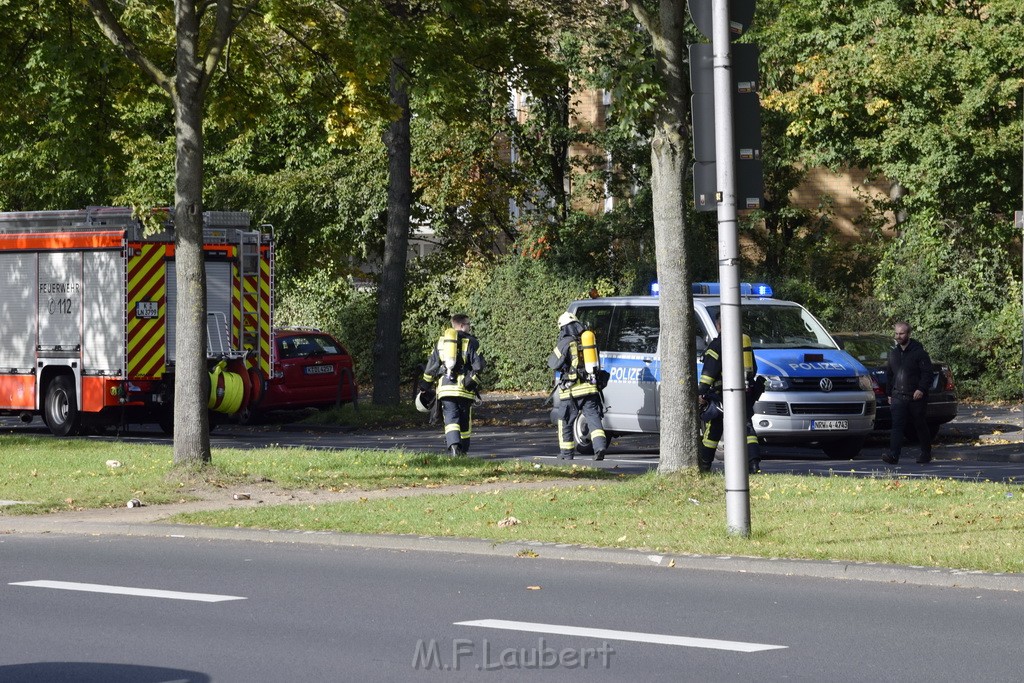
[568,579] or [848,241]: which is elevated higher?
[848,241]

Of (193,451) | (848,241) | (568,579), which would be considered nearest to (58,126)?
(193,451)

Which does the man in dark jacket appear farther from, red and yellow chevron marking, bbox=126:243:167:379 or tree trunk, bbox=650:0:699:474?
red and yellow chevron marking, bbox=126:243:167:379

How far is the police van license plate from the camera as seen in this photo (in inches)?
707

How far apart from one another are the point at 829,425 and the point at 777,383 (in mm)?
770

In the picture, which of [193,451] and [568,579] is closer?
[568,579]

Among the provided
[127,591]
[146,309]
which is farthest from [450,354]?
[127,591]

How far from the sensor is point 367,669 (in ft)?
23.7

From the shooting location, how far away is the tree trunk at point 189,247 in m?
14.8

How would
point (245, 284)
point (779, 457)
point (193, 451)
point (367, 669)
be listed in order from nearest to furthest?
point (367, 669), point (193, 451), point (779, 457), point (245, 284)

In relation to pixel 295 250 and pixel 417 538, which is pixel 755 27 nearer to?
pixel 295 250

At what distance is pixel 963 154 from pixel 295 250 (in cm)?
1661

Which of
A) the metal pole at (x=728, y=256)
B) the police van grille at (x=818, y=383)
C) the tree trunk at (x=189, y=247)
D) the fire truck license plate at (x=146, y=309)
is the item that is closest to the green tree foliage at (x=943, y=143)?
the police van grille at (x=818, y=383)

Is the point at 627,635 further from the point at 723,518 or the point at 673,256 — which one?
the point at 673,256

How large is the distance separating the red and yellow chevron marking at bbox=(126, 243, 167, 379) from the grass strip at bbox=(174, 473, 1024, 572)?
10.0 meters
